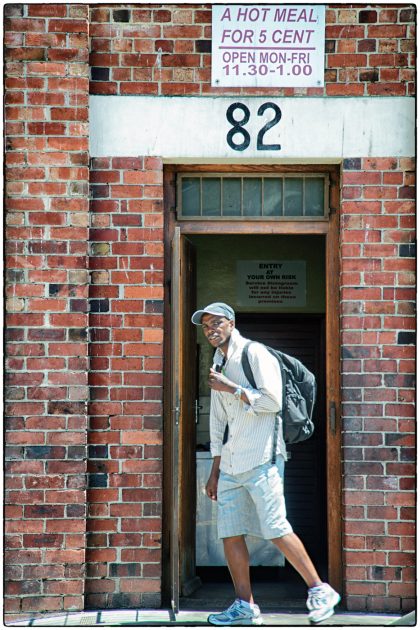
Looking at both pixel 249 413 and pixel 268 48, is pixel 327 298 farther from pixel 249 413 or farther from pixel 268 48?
pixel 268 48

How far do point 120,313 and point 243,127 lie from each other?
1.56 m

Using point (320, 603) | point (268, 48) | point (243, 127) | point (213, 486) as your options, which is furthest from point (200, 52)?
point (320, 603)

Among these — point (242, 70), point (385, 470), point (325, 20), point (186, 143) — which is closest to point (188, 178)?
point (186, 143)

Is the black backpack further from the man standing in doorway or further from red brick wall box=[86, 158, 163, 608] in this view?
red brick wall box=[86, 158, 163, 608]

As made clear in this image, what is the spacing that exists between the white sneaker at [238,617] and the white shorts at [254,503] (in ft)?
1.52

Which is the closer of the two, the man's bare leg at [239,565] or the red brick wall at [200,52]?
the man's bare leg at [239,565]

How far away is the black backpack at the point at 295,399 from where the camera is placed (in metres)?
6.04

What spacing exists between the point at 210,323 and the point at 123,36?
84.9 inches

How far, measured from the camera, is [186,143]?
20.8ft

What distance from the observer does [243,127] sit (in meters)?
6.34

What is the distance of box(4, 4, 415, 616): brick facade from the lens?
6141mm

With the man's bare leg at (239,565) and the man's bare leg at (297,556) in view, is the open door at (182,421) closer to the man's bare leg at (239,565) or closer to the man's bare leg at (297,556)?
the man's bare leg at (239,565)

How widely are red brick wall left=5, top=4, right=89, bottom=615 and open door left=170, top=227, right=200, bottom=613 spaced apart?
65cm

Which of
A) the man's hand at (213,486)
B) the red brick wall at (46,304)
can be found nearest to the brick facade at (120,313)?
the red brick wall at (46,304)
